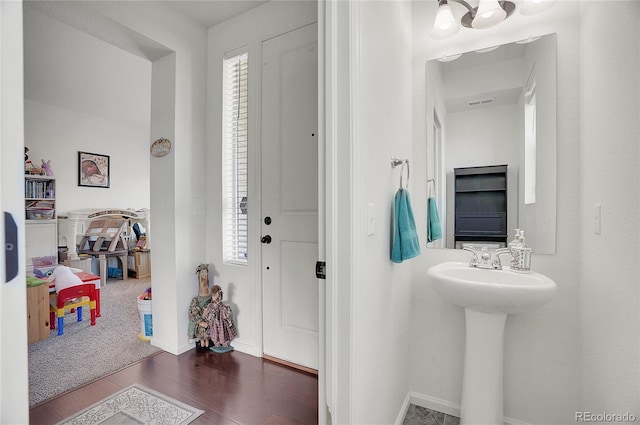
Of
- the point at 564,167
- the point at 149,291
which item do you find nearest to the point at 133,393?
the point at 149,291

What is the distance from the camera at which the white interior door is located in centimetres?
222

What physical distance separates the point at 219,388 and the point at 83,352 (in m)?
1.35

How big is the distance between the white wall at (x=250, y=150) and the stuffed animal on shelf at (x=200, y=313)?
126mm

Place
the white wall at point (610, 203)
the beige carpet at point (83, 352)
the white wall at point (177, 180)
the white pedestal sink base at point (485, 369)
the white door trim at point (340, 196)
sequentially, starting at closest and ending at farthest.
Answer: the white wall at point (610, 203), the white door trim at point (340, 196), the white pedestal sink base at point (485, 369), the beige carpet at point (83, 352), the white wall at point (177, 180)

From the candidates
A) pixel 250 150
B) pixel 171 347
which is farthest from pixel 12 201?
pixel 171 347

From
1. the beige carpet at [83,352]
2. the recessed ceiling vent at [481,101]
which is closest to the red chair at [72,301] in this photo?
the beige carpet at [83,352]

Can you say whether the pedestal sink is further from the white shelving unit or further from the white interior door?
the white shelving unit

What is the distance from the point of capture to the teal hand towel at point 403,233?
146 centimetres

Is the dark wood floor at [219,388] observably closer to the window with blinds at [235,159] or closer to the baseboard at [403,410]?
the baseboard at [403,410]

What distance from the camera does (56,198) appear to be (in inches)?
187

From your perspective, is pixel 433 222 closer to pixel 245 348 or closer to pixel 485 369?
pixel 485 369

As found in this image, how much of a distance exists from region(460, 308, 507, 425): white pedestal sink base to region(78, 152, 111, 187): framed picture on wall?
6.01 m

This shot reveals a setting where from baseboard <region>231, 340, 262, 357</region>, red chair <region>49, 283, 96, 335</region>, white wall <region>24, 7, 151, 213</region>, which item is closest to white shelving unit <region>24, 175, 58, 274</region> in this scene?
white wall <region>24, 7, 151, 213</region>

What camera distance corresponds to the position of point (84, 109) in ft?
16.5
